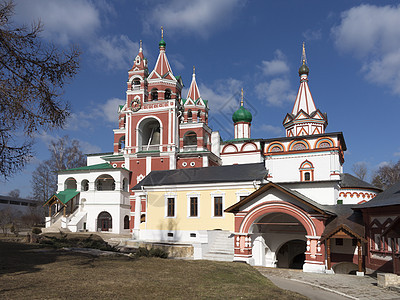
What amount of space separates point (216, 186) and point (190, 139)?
17.8 metres

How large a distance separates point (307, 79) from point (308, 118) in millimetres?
4463

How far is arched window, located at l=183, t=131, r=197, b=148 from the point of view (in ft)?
131

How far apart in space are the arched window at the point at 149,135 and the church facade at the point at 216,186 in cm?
11

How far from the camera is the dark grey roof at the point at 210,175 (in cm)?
2481

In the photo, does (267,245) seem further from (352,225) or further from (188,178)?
(188,178)

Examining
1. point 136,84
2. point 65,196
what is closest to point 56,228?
point 65,196

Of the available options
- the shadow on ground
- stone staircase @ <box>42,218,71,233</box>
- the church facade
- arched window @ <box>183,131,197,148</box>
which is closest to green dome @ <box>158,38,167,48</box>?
the church facade

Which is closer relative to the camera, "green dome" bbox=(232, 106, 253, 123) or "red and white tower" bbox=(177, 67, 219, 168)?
"red and white tower" bbox=(177, 67, 219, 168)

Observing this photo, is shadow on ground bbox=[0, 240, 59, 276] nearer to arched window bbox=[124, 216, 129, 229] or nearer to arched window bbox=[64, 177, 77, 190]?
arched window bbox=[124, 216, 129, 229]

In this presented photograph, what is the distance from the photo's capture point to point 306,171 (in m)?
23.0

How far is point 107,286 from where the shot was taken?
9.15 m

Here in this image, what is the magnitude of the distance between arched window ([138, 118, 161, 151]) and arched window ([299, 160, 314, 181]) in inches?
742

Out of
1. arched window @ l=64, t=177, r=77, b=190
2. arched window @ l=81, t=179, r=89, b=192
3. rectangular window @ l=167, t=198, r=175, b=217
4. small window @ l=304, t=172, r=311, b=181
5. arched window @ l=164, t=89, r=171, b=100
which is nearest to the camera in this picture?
small window @ l=304, t=172, r=311, b=181

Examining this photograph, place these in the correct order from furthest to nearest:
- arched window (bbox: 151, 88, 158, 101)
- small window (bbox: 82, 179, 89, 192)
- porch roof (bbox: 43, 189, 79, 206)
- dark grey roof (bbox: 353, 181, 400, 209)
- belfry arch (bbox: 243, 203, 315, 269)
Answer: arched window (bbox: 151, 88, 158, 101) < small window (bbox: 82, 179, 89, 192) < porch roof (bbox: 43, 189, 79, 206) < belfry arch (bbox: 243, 203, 315, 269) < dark grey roof (bbox: 353, 181, 400, 209)
